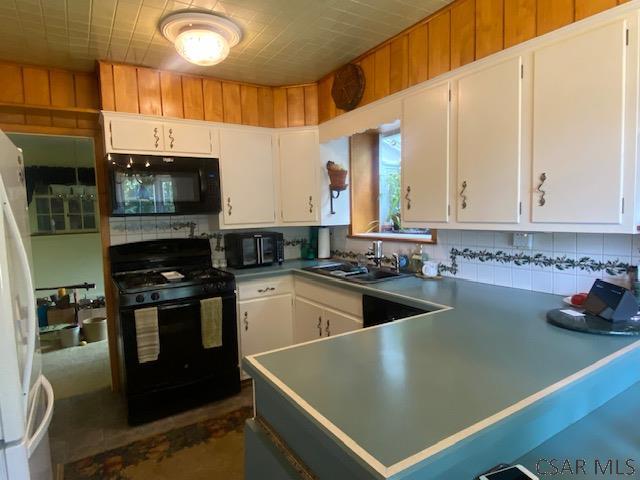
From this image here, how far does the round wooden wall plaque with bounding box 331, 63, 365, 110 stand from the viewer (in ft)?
8.98

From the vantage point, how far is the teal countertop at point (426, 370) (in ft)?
2.68

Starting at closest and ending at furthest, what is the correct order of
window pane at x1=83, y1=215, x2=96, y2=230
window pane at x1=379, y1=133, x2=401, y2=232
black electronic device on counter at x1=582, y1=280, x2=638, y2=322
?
black electronic device on counter at x1=582, y1=280, x2=638, y2=322 → window pane at x1=83, y1=215, x2=96, y2=230 → window pane at x1=379, y1=133, x2=401, y2=232

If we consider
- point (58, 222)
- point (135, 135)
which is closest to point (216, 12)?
point (135, 135)

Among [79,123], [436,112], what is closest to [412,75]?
[436,112]

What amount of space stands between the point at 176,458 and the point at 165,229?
172cm

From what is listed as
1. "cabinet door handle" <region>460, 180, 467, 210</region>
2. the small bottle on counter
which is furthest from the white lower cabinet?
the small bottle on counter

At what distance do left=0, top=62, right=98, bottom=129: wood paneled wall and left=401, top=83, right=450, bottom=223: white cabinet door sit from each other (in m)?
2.23

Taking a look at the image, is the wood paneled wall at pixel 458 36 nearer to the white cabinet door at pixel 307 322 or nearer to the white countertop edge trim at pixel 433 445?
the white countertop edge trim at pixel 433 445

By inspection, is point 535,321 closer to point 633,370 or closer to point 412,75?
point 633,370

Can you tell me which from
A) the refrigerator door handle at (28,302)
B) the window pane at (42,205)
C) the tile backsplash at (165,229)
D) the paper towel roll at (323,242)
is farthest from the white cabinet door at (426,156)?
the window pane at (42,205)

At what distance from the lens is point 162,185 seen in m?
2.78

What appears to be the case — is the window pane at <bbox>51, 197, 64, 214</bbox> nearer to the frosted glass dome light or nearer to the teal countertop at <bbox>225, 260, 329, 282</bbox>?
the teal countertop at <bbox>225, 260, 329, 282</bbox>

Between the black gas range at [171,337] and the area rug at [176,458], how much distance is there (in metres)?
0.27

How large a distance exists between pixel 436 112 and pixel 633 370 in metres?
1.51
